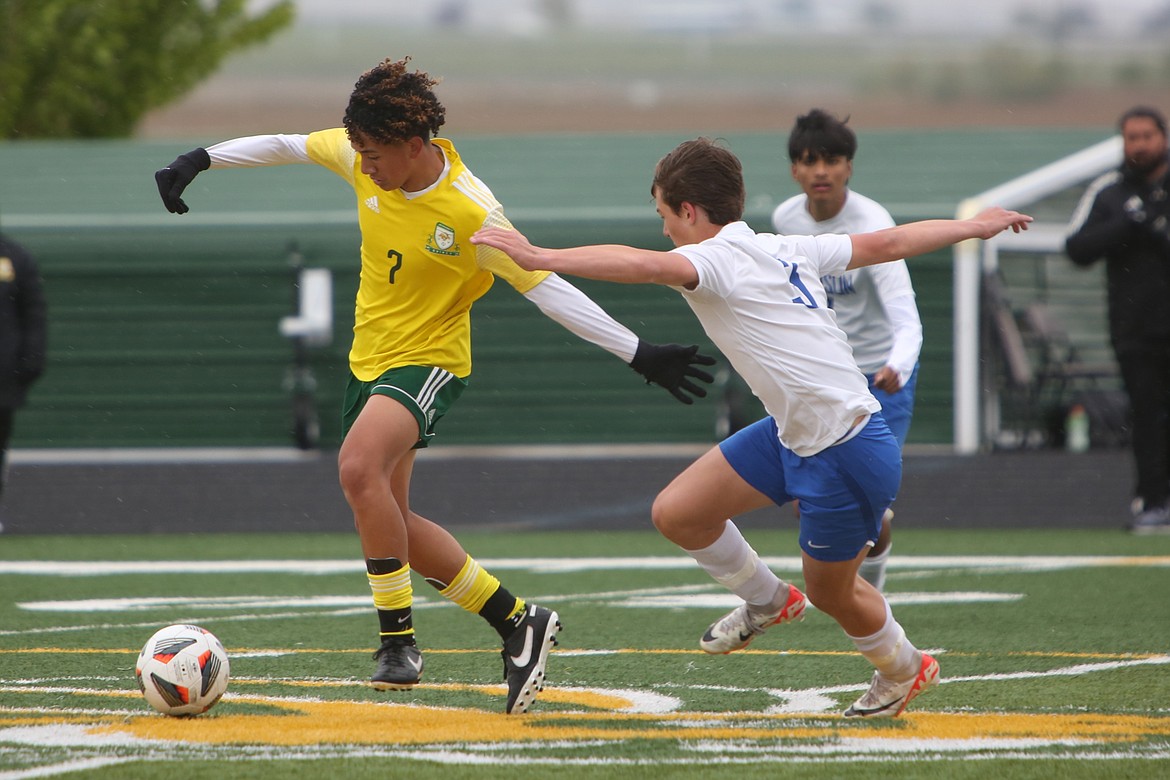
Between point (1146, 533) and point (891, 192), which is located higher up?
point (891, 192)

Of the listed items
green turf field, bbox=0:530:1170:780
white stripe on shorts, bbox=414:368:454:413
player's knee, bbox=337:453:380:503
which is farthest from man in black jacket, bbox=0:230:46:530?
player's knee, bbox=337:453:380:503

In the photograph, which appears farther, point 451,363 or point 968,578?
point 968,578

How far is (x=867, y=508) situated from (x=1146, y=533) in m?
6.02

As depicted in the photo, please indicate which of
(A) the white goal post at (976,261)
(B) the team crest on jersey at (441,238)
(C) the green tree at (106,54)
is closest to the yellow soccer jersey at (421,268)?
(B) the team crest on jersey at (441,238)

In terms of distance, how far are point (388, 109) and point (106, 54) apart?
1747cm

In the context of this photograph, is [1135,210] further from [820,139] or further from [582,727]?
[582,727]

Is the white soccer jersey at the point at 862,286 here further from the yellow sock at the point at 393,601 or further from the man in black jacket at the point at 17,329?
the man in black jacket at the point at 17,329

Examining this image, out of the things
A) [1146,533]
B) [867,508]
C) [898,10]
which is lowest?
[1146,533]

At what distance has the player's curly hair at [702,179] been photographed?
183 inches

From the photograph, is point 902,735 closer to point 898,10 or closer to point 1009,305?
point 1009,305

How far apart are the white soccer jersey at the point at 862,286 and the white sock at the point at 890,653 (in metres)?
2.01

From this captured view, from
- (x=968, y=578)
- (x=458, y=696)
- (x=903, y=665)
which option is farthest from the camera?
(x=968, y=578)

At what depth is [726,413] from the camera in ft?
51.1

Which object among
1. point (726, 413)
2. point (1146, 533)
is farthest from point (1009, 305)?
point (1146, 533)
